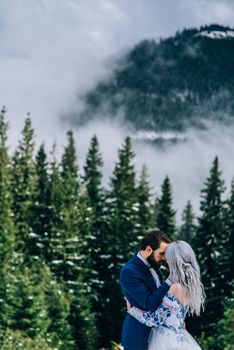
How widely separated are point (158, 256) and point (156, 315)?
1.69ft

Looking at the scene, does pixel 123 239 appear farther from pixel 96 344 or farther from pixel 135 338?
pixel 135 338

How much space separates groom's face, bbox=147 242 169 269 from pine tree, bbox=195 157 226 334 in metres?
48.2

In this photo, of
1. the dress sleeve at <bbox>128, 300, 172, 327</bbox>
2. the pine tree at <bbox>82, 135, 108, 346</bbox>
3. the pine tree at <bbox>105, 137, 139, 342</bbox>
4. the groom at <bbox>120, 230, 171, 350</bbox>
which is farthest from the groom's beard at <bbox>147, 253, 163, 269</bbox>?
the pine tree at <bbox>82, 135, 108, 346</bbox>

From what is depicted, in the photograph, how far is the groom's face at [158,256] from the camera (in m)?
6.46

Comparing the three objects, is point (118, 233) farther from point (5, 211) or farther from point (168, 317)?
point (168, 317)

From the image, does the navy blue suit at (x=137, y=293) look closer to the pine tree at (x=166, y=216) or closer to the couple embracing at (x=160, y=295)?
the couple embracing at (x=160, y=295)

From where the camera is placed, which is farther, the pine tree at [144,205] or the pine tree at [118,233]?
the pine tree at [144,205]

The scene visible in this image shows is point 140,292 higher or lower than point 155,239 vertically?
lower

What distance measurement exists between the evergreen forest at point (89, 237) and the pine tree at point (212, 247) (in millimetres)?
80

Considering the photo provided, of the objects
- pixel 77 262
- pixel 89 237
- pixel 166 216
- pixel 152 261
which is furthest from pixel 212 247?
pixel 152 261

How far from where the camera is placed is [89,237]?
63188mm

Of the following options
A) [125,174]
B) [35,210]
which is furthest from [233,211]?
[35,210]

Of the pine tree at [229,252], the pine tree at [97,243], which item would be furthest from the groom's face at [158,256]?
→ the pine tree at [97,243]

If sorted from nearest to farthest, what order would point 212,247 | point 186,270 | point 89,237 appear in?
point 186,270 → point 212,247 → point 89,237
